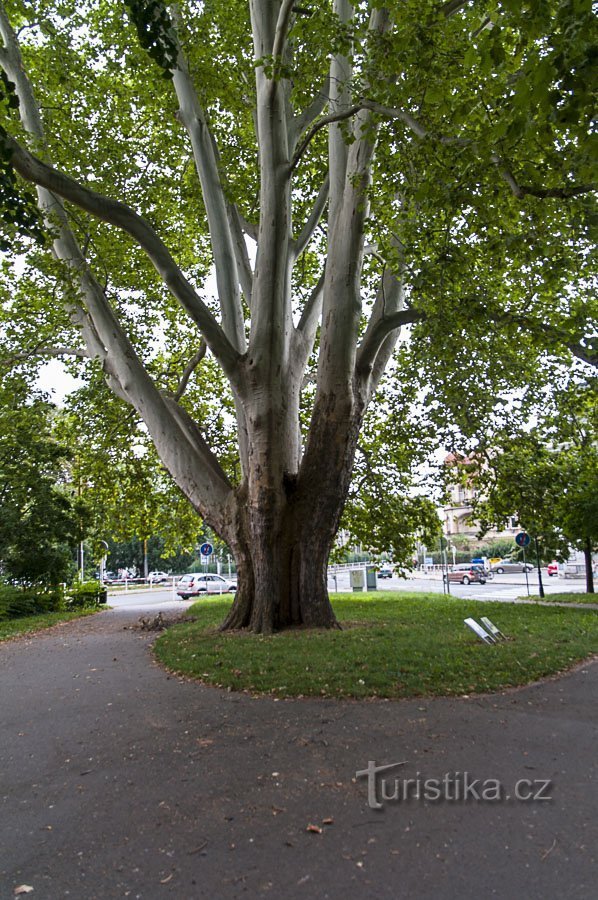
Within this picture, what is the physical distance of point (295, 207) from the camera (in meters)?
14.0

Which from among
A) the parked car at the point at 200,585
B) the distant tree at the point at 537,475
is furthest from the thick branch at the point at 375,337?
the parked car at the point at 200,585

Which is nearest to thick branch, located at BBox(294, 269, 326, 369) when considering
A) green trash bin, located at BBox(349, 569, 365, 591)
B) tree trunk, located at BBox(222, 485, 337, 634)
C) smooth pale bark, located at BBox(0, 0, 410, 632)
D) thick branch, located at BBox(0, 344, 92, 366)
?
smooth pale bark, located at BBox(0, 0, 410, 632)

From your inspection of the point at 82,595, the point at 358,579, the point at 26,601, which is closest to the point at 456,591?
the point at 358,579

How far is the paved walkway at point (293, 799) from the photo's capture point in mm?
2693

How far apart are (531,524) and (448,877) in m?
11.2

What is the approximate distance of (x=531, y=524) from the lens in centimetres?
1292

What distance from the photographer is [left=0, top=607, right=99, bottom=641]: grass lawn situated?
13.4 m

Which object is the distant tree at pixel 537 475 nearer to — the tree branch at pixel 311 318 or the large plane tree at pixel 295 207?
the large plane tree at pixel 295 207

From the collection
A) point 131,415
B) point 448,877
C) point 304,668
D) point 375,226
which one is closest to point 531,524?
point 375,226

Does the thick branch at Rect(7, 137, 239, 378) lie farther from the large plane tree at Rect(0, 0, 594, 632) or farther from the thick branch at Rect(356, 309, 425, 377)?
the thick branch at Rect(356, 309, 425, 377)

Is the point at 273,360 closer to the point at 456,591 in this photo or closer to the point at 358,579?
the point at 358,579

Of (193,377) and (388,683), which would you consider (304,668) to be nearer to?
(388,683)

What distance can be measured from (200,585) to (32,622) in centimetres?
1722
